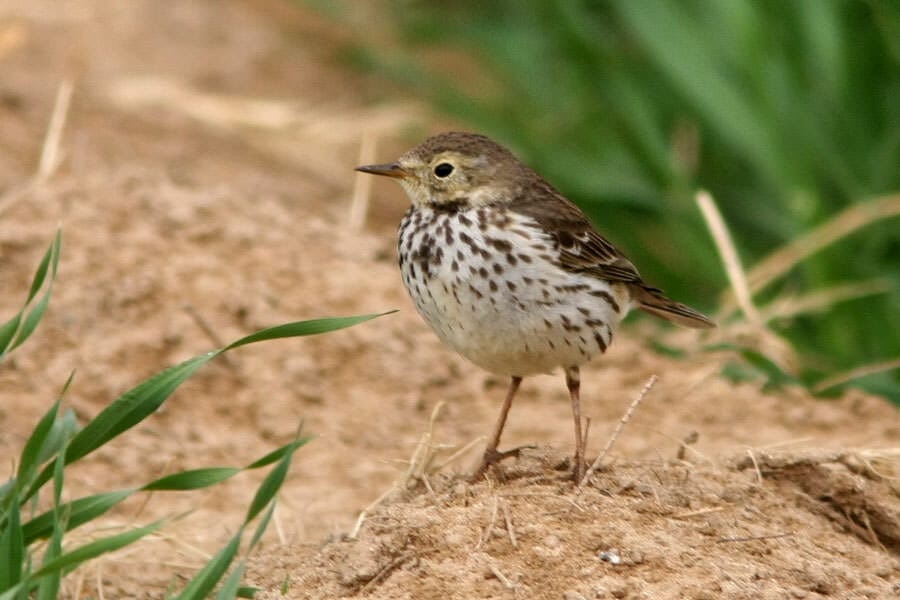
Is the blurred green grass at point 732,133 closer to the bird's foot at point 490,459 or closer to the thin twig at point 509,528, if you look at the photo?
the bird's foot at point 490,459

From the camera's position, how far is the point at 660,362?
21.4 ft

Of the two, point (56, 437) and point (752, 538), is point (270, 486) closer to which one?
point (56, 437)

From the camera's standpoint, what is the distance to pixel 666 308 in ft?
16.5

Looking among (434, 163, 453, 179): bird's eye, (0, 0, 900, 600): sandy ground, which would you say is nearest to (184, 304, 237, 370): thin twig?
(0, 0, 900, 600): sandy ground

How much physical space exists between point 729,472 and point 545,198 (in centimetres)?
96

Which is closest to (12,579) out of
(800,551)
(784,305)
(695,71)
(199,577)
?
(199,577)

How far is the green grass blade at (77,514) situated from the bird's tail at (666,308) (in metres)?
1.97

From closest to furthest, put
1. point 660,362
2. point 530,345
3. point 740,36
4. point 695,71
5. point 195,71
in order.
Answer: point 530,345, point 660,362, point 740,36, point 695,71, point 195,71

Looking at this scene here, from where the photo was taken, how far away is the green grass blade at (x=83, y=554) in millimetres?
3164

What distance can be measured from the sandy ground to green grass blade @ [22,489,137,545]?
1.39 feet

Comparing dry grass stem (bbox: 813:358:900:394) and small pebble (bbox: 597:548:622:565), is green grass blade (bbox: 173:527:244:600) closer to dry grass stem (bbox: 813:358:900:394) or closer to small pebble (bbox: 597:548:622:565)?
small pebble (bbox: 597:548:622:565)

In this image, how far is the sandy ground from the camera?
3680 mm

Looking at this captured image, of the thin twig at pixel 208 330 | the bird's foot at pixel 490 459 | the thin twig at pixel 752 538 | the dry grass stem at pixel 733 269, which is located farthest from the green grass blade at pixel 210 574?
the dry grass stem at pixel 733 269

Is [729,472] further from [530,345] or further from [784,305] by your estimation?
[784,305]
